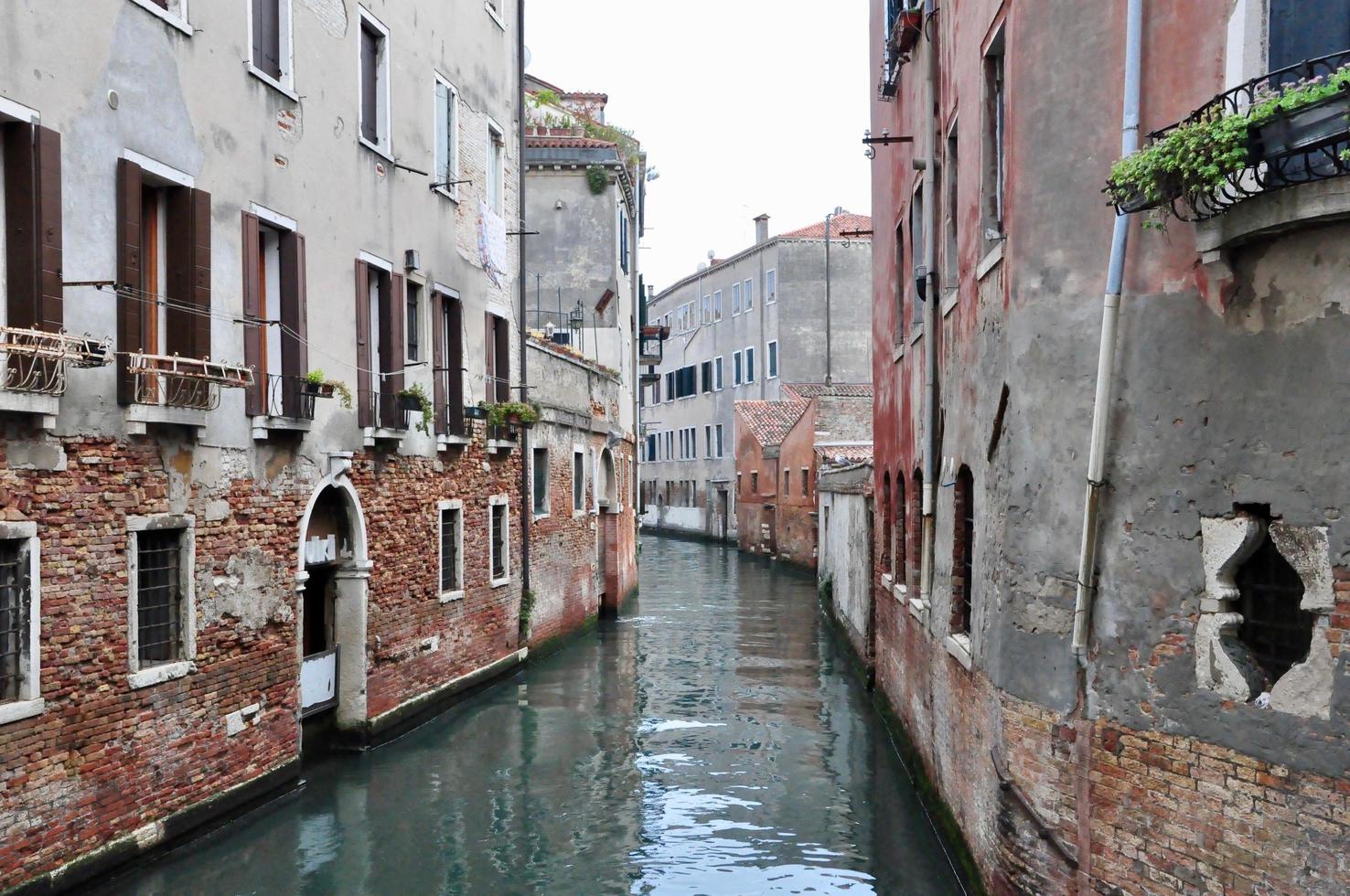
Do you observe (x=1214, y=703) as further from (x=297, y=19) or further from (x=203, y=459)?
(x=297, y=19)

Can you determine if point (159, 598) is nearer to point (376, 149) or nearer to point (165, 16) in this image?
point (165, 16)

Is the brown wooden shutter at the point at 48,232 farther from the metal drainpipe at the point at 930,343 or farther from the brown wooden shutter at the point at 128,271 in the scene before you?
the metal drainpipe at the point at 930,343

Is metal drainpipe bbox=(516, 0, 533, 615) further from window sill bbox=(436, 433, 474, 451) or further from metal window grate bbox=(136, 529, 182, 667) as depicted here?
metal window grate bbox=(136, 529, 182, 667)

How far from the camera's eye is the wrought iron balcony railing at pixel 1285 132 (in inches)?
176

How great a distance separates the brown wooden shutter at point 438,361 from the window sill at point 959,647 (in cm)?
686

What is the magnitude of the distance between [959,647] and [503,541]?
8752 millimetres

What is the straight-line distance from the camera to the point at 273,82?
9984 millimetres

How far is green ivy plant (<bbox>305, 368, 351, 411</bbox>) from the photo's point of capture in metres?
10.2

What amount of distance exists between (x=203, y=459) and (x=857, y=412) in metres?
26.1

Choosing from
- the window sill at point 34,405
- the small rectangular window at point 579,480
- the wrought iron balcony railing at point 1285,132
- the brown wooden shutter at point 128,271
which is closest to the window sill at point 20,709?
the window sill at point 34,405

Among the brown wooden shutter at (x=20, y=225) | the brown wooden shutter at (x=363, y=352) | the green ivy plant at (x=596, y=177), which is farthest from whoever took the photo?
the green ivy plant at (x=596, y=177)

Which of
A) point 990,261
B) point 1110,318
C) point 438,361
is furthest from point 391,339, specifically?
point 1110,318

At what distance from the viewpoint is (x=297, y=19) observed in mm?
10461

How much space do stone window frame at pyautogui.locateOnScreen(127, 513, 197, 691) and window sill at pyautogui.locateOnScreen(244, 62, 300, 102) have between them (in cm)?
347
